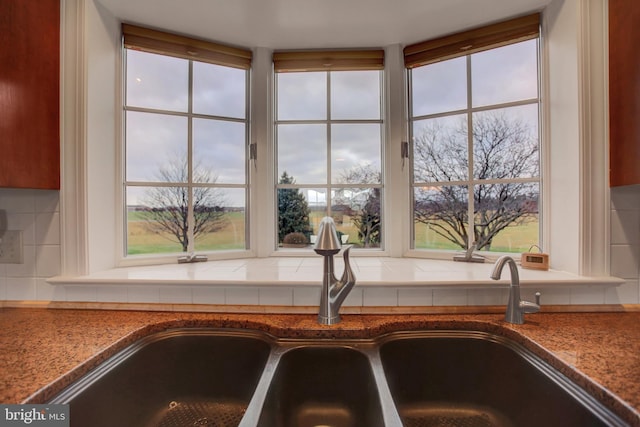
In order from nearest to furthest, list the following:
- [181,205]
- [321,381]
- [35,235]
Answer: [321,381], [35,235], [181,205]

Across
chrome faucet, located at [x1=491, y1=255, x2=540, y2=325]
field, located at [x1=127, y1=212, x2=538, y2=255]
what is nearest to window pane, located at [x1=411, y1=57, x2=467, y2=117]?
field, located at [x1=127, y1=212, x2=538, y2=255]

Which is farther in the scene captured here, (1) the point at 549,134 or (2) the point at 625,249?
(1) the point at 549,134

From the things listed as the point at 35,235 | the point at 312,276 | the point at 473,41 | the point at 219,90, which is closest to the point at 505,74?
the point at 473,41

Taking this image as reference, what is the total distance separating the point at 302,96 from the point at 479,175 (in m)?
1.09

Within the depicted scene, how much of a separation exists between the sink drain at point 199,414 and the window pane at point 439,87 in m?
1.63

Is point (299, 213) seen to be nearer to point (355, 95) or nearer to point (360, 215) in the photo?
point (360, 215)

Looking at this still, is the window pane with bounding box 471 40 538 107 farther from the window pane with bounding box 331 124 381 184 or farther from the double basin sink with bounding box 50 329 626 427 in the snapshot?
the double basin sink with bounding box 50 329 626 427

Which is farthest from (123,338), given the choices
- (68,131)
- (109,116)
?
(109,116)

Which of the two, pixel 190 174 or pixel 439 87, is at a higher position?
pixel 439 87

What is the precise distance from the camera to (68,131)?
105cm

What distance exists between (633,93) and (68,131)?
2090mm

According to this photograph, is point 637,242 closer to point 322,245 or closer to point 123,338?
point 322,245

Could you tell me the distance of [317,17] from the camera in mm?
1249

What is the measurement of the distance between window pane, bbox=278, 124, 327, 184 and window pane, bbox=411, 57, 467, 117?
0.57 m
